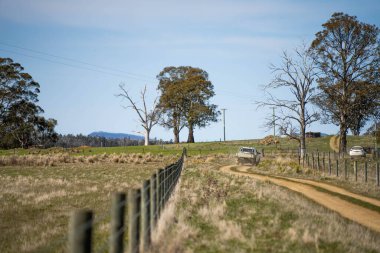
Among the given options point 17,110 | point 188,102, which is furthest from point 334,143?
point 17,110

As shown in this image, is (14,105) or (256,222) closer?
(256,222)

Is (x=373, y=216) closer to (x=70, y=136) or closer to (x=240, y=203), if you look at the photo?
(x=240, y=203)

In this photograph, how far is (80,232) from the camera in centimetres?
368

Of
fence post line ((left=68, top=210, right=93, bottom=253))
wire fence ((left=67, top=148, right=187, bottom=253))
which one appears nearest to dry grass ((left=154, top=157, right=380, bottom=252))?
wire fence ((left=67, top=148, right=187, bottom=253))

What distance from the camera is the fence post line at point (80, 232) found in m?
3.63

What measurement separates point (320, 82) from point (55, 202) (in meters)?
34.2

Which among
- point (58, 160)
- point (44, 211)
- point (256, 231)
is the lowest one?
point (44, 211)

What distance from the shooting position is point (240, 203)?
43.7 feet

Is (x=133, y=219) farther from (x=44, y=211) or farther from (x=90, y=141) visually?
(x=90, y=141)

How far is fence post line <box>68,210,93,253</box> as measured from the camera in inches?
143

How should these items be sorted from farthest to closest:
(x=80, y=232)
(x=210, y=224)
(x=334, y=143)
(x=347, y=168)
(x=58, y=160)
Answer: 1. (x=334, y=143)
2. (x=58, y=160)
3. (x=347, y=168)
4. (x=210, y=224)
5. (x=80, y=232)

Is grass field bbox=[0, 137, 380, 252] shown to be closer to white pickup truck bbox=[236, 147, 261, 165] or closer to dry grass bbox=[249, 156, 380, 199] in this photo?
dry grass bbox=[249, 156, 380, 199]

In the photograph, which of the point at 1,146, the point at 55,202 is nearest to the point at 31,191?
the point at 55,202

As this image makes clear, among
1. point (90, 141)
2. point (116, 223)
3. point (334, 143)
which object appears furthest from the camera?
point (90, 141)
